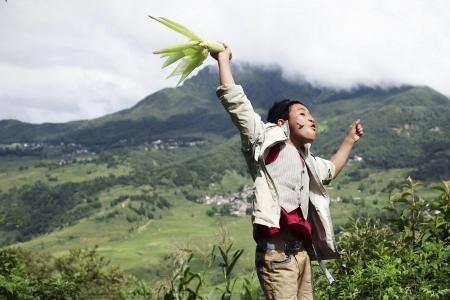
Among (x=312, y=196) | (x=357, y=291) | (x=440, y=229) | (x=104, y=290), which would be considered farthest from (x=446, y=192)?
(x=104, y=290)

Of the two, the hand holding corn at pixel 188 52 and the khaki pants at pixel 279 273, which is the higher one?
the hand holding corn at pixel 188 52

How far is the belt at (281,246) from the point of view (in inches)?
156

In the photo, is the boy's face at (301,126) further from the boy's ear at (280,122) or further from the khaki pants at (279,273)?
the khaki pants at (279,273)

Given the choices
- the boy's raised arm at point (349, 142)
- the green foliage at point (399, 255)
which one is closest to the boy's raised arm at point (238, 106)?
the boy's raised arm at point (349, 142)

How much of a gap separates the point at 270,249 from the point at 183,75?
1452mm

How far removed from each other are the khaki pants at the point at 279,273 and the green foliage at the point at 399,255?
34.8 inches

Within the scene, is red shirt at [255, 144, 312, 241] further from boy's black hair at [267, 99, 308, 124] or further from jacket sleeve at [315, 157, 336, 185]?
jacket sleeve at [315, 157, 336, 185]

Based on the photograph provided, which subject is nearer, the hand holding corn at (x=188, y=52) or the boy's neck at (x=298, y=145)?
the hand holding corn at (x=188, y=52)

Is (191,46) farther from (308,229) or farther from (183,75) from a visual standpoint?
(308,229)

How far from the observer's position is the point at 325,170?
467 cm

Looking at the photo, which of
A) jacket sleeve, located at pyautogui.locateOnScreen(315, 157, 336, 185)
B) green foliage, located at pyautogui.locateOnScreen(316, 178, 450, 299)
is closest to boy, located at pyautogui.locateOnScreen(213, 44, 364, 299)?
jacket sleeve, located at pyautogui.locateOnScreen(315, 157, 336, 185)

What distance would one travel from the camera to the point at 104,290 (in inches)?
1347

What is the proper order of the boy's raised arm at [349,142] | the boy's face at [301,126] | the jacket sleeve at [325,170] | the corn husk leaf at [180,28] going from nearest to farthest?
the corn husk leaf at [180,28]
the boy's face at [301,126]
the jacket sleeve at [325,170]
the boy's raised arm at [349,142]

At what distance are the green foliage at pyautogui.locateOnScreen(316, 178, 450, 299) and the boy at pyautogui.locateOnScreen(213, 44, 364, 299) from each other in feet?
2.03
